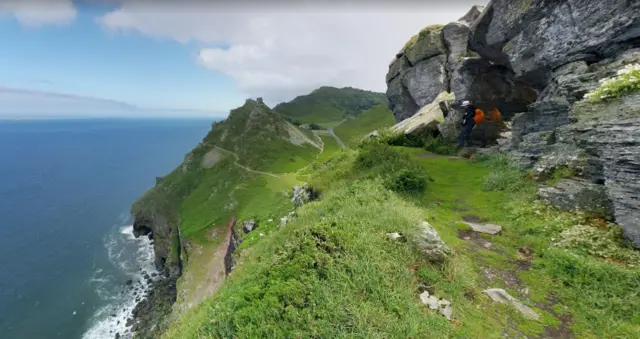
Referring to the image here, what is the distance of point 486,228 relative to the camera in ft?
39.7

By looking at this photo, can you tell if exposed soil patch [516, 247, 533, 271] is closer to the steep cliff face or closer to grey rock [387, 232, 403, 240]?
the steep cliff face

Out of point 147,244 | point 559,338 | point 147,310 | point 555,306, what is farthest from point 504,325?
point 147,244

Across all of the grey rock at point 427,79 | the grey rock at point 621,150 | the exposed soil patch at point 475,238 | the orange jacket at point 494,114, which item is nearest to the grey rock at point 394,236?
the exposed soil patch at point 475,238

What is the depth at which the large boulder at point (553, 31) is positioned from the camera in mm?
14156

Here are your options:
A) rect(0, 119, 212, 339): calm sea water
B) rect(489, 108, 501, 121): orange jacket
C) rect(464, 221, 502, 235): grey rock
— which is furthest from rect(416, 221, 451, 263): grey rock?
rect(0, 119, 212, 339): calm sea water

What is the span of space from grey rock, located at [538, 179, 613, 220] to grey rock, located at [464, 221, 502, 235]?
2878 millimetres

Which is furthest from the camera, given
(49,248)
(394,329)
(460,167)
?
(49,248)

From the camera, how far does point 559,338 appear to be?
6637 mm

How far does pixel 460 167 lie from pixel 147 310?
4884cm

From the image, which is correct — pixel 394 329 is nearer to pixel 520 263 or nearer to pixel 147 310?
pixel 520 263

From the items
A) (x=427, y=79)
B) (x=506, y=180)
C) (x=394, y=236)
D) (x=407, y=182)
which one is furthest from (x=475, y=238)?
(x=427, y=79)

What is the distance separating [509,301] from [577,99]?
13801 millimetres

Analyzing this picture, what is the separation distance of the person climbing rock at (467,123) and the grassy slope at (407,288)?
15.6 m

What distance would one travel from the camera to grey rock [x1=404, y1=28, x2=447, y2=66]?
39.4 metres
